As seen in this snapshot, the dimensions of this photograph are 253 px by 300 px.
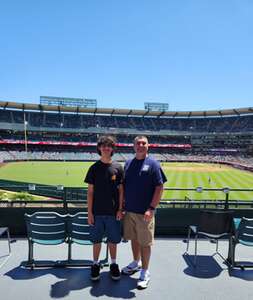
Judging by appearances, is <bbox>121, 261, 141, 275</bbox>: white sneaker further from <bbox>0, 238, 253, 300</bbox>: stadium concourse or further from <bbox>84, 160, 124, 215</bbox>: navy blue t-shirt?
<bbox>84, 160, 124, 215</bbox>: navy blue t-shirt

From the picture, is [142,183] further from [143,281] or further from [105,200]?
[143,281]

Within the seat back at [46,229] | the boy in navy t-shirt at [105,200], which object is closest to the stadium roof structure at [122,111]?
the seat back at [46,229]

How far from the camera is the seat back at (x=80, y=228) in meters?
4.09

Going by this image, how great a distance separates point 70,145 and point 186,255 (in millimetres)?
63322

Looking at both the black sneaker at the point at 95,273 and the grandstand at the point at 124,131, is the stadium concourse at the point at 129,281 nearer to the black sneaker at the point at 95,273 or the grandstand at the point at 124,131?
the black sneaker at the point at 95,273

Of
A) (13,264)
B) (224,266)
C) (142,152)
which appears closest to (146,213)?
(142,152)

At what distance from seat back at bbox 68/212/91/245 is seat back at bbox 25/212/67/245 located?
156mm

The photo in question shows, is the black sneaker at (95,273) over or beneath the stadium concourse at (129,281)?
over

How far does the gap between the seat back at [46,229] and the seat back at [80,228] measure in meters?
0.16

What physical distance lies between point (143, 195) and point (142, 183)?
19 centimetres

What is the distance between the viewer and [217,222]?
431 centimetres

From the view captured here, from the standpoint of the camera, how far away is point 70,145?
2596 inches

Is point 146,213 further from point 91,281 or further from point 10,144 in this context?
point 10,144

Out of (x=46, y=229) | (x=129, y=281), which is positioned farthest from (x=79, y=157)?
(x=129, y=281)
